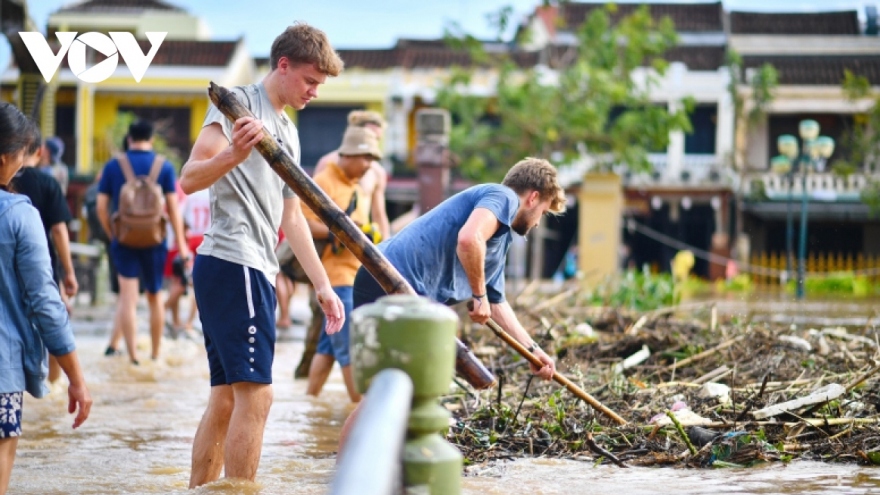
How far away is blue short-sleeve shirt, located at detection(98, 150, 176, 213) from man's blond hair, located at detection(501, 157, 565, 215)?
455cm

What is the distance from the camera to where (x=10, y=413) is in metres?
3.99

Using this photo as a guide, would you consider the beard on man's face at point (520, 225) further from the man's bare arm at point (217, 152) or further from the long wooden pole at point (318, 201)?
the man's bare arm at point (217, 152)

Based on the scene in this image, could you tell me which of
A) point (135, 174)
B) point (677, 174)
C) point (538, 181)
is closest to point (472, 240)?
point (538, 181)

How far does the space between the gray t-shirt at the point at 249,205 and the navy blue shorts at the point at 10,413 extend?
86 centimetres

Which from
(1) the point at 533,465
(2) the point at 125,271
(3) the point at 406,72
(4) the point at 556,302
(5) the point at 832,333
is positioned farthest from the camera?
(3) the point at 406,72

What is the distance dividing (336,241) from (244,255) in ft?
9.96

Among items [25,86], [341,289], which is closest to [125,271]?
[25,86]

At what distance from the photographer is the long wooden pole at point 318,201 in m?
4.43

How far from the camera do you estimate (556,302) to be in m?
11.8

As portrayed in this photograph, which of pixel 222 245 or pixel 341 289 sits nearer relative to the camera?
pixel 222 245

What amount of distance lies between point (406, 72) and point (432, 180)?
27740 millimetres

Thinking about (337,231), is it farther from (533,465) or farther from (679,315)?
(679,315)

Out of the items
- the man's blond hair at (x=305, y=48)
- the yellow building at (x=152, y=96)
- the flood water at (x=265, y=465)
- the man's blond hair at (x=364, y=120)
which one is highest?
the yellow building at (x=152, y=96)

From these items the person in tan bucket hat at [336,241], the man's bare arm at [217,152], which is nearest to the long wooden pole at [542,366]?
the man's bare arm at [217,152]
